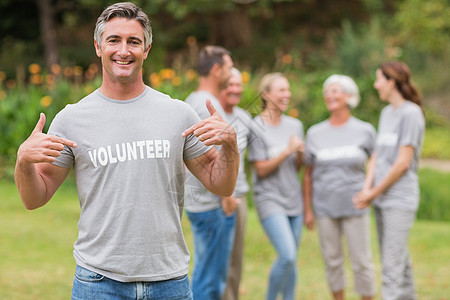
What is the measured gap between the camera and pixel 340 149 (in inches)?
224

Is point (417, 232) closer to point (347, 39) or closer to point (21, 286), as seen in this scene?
point (21, 286)

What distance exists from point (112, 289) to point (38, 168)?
1.86 ft

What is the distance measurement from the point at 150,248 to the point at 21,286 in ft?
14.2

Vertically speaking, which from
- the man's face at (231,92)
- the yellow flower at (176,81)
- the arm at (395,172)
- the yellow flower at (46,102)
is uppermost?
the yellow flower at (176,81)

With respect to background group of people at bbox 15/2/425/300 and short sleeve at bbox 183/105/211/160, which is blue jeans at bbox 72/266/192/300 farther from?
short sleeve at bbox 183/105/211/160

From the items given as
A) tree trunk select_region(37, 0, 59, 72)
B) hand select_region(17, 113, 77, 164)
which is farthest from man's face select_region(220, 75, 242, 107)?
tree trunk select_region(37, 0, 59, 72)

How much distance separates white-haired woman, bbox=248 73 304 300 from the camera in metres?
5.36

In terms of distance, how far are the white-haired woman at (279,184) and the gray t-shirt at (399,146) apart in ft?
2.11

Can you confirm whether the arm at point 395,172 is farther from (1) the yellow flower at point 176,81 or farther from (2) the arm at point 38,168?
(1) the yellow flower at point 176,81

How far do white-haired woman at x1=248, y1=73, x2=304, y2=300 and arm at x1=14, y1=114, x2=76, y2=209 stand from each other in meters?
2.67

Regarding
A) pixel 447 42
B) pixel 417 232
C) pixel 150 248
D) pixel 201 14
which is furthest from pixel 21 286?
pixel 201 14

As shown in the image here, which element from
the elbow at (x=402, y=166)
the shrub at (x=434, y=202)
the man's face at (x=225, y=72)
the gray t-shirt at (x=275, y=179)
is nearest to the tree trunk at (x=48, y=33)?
the shrub at (x=434, y=202)

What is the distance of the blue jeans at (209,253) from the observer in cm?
484

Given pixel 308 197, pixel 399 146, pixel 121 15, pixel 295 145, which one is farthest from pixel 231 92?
pixel 121 15
